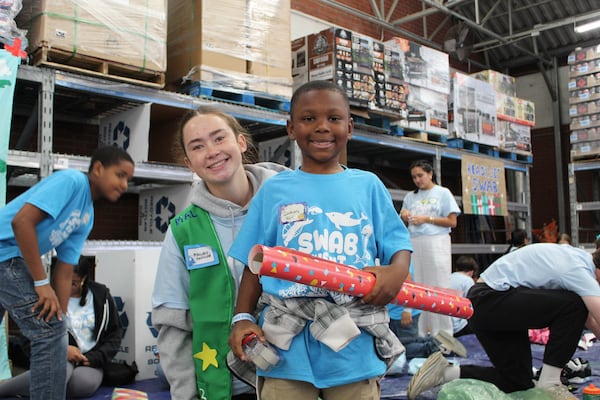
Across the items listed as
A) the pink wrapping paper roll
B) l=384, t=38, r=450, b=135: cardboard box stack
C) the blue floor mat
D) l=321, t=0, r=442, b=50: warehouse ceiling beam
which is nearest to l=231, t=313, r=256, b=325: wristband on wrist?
the pink wrapping paper roll

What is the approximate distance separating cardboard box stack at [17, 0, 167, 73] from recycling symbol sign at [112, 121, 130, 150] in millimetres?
810

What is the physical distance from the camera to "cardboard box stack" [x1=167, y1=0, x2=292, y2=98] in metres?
5.60

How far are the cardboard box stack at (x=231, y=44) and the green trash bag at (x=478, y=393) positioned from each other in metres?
3.66

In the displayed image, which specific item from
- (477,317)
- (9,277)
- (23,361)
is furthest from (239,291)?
(23,361)

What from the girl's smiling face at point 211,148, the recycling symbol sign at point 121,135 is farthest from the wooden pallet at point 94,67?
the girl's smiling face at point 211,148

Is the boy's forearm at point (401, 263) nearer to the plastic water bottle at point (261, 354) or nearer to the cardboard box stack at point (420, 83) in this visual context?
the plastic water bottle at point (261, 354)

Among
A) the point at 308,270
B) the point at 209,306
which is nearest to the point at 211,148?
the point at 209,306

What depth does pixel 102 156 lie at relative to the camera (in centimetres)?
313

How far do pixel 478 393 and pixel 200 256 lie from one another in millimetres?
2107

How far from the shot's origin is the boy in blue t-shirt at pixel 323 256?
55.1 inches

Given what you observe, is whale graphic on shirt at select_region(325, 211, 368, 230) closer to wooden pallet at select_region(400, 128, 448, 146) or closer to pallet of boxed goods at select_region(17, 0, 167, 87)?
pallet of boxed goods at select_region(17, 0, 167, 87)

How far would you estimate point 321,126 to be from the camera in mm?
1527

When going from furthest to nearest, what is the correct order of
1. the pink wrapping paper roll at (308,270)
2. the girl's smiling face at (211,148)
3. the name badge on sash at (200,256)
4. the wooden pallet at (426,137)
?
1. the wooden pallet at (426,137)
2. the girl's smiling face at (211,148)
3. the name badge on sash at (200,256)
4. the pink wrapping paper roll at (308,270)

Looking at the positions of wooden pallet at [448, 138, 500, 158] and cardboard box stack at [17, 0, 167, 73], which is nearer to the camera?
cardboard box stack at [17, 0, 167, 73]
